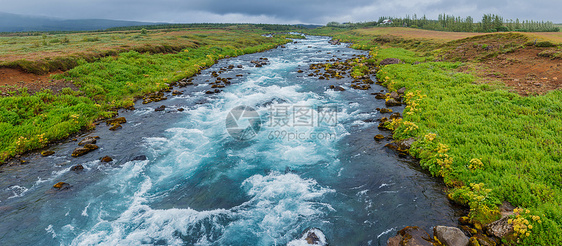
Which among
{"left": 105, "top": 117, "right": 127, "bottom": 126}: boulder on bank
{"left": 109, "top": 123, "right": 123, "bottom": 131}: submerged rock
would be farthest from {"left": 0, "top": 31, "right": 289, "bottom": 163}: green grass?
{"left": 109, "top": 123, "right": 123, "bottom": 131}: submerged rock

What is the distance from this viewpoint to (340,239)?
862 cm

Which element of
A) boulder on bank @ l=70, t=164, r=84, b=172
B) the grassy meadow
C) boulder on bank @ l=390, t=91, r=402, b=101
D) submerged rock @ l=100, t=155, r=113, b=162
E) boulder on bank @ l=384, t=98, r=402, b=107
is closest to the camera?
the grassy meadow

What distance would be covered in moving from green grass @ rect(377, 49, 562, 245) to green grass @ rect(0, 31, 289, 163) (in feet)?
77.4

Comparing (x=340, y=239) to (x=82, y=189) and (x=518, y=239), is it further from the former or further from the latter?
(x=82, y=189)

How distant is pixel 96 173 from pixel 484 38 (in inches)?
1901

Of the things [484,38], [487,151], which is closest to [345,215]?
[487,151]

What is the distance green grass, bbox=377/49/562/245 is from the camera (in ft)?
27.7

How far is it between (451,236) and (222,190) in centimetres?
939

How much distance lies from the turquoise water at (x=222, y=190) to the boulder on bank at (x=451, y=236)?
67 cm

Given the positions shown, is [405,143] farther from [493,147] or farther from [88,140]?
[88,140]

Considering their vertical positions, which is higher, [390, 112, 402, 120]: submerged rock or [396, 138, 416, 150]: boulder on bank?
[390, 112, 402, 120]: submerged rock

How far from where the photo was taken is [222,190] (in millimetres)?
11570

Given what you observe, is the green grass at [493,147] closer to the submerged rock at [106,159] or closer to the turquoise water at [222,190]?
the turquoise water at [222,190]

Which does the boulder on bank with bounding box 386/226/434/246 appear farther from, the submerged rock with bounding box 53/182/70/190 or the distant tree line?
the distant tree line
